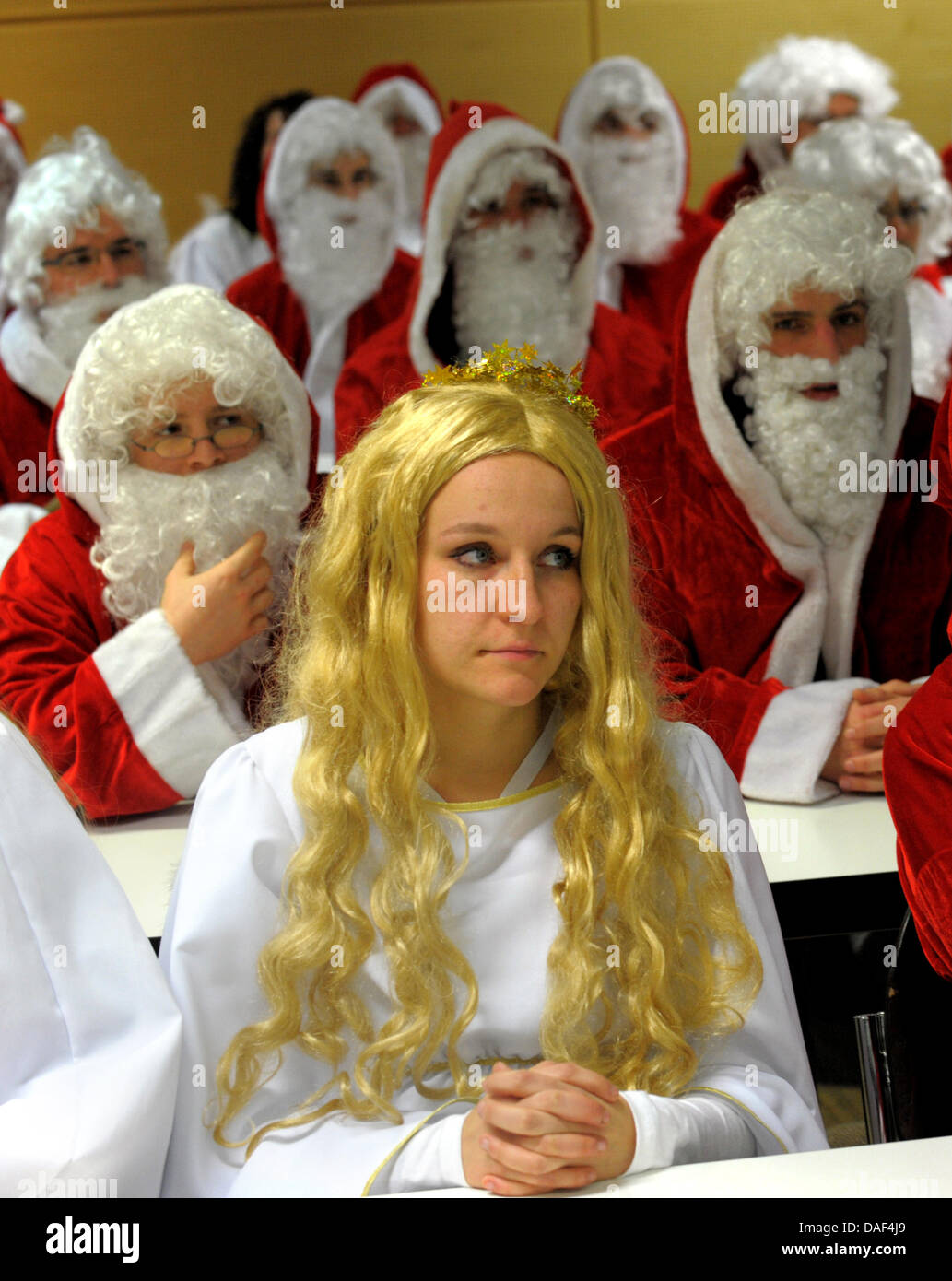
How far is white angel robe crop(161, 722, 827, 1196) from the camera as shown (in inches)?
55.6

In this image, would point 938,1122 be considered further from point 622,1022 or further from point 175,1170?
point 175,1170

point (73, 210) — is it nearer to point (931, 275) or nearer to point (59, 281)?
point (59, 281)

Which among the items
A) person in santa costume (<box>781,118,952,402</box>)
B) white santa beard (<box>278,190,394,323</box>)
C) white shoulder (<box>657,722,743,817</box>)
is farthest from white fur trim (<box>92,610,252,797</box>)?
person in santa costume (<box>781,118,952,402</box>)

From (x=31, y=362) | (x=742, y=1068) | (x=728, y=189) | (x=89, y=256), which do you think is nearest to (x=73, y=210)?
(x=89, y=256)

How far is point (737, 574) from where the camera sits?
283 centimetres

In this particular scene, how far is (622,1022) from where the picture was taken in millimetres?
1536

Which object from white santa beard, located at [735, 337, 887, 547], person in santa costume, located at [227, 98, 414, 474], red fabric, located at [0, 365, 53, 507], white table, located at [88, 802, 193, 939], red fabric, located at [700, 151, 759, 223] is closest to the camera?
white table, located at [88, 802, 193, 939]

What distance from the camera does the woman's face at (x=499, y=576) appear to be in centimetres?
150

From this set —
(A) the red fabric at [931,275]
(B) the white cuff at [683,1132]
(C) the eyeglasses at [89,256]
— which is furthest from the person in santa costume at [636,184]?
(B) the white cuff at [683,1132]

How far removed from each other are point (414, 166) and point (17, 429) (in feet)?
8.77

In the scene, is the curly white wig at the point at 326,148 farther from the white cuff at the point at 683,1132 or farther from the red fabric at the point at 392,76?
the white cuff at the point at 683,1132

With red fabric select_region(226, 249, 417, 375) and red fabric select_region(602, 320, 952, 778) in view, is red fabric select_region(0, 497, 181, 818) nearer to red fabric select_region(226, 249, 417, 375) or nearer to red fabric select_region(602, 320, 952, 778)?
red fabric select_region(602, 320, 952, 778)

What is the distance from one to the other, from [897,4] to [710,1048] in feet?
19.7

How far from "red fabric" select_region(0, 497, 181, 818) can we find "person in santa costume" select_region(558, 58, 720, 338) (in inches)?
110
